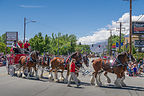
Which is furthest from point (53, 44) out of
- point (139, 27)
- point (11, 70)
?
point (11, 70)

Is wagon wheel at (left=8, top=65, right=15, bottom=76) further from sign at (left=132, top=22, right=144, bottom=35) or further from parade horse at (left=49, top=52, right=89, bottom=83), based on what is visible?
sign at (left=132, top=22, right=144, bottom=35)

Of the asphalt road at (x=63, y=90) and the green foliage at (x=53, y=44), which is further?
the green foliage at (x=53, y=44)

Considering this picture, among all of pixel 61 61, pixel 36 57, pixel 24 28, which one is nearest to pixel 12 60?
pixel 36 57

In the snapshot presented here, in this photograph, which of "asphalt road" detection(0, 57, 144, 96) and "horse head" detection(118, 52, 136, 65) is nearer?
"asphalt road" detection(0, 57, 144, 96)

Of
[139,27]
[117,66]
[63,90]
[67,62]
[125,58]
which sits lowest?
[63,90]

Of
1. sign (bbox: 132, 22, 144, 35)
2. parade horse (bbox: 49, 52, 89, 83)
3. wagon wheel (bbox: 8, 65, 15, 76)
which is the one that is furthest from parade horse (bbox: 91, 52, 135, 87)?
sign (bbox: 132, 22, 144, 35)

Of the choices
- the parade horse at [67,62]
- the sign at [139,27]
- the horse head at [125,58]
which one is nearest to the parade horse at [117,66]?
the horse head at [125,58]

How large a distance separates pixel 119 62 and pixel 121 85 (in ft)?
4.77

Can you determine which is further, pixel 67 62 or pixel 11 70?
pixel 11 70

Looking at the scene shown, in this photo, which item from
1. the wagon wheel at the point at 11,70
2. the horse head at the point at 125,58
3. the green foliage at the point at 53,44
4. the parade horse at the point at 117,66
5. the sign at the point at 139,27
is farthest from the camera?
the green foliage at the point at 53,44

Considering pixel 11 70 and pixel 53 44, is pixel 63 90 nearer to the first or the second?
pixel 11 70

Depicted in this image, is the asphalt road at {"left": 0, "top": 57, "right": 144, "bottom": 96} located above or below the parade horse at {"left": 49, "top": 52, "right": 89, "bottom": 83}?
below

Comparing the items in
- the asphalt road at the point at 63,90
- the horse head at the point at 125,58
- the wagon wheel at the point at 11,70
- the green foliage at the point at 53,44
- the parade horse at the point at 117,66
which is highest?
the green foliage at the point at 53,44

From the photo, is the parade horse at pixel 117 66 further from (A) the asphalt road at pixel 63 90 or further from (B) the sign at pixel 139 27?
(B) the sign at pixel 139 27
